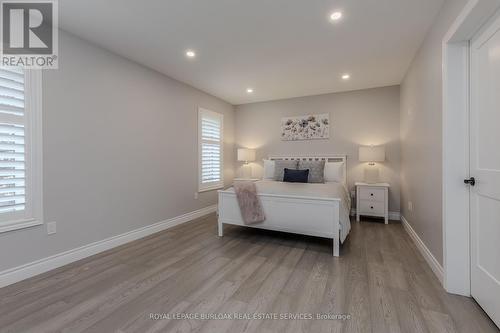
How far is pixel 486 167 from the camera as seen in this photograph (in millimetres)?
1479

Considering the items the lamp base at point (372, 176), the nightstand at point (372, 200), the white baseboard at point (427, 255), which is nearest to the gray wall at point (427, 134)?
the white baseboard at point (427, 255)

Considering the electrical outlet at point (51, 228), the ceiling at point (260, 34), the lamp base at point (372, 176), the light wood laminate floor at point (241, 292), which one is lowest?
the light wood laminate floor at point (241, 292)

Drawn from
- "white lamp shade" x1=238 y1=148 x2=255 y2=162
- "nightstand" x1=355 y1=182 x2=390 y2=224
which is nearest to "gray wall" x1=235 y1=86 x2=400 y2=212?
"white lamp shade" x1=238 y1=148 x2=255 y2=162

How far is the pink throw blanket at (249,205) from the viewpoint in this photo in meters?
2.91

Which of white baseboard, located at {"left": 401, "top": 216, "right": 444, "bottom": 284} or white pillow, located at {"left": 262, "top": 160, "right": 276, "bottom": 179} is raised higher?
white pillow, located at {"left": 262, "top": 160, "right": 276, "bottom": 179}

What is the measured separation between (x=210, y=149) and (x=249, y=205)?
2.02 m

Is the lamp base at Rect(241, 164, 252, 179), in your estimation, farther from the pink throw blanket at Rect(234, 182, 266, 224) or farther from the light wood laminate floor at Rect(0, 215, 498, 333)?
the light wood laminate floor at Rect(0, 215, 498, 333)

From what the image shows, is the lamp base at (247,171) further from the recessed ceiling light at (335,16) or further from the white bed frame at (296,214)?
the recessed ceiling light at (335,16)

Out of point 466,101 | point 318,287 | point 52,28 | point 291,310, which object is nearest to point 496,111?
point 466,101

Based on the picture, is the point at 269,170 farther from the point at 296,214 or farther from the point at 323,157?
the point at 296,214

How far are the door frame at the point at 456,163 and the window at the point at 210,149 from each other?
11.7 feet

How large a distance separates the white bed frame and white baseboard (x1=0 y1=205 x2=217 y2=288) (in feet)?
3.42

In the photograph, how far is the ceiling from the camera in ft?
6.47

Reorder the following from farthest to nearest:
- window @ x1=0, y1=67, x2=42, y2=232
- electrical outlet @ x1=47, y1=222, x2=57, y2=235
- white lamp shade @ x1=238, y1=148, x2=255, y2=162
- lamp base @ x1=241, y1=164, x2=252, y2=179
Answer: lamp base @ x1=241, y1=164, x2=252, y2=179, white lamp shade @ x1=238, y1=148, x2=255, y2=162, electrical outlet @ x1=47, y1=222, x2=57, y2=235, window @ x1=0, y1=67, x2=42, y2=232
